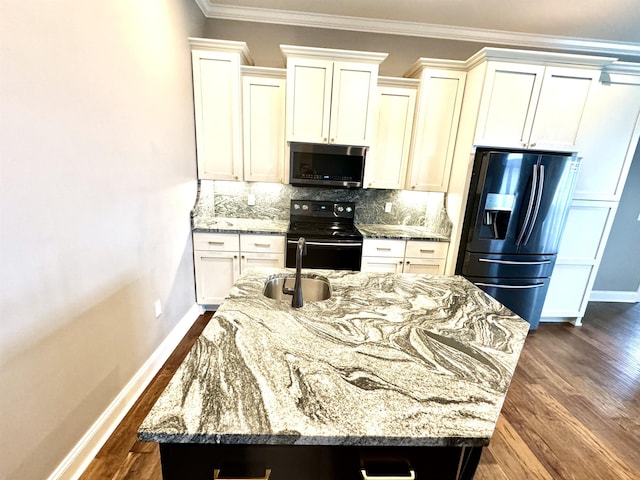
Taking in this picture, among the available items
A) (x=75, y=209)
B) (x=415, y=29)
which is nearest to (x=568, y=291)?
(x=415, y=29)

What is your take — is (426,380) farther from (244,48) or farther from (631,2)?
(631,2)

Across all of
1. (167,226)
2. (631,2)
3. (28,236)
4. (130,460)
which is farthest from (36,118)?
(631,2)

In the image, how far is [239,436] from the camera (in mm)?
657

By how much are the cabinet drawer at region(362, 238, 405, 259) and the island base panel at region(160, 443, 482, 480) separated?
2.09 metres

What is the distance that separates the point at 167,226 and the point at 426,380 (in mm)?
2089

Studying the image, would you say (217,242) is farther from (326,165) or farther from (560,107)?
Result: (560,107)

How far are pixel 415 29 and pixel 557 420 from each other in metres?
3.54

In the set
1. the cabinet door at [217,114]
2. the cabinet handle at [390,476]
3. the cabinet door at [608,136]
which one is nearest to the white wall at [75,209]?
the cabinet door at [217,114]

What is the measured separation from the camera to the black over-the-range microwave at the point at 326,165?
2746 millimetres

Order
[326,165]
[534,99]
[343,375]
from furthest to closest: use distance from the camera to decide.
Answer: [326,165], [534,99], [343,375]

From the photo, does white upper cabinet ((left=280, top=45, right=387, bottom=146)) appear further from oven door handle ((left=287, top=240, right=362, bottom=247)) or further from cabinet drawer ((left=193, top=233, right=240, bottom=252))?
cabinet drawer ((left=193, top=233, right=240, bottom=252))

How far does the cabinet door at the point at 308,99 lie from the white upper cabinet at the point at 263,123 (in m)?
0.16

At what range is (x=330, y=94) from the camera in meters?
2.63

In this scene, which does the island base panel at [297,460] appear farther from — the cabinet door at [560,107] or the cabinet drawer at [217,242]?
the cabinet door at [560,107]
